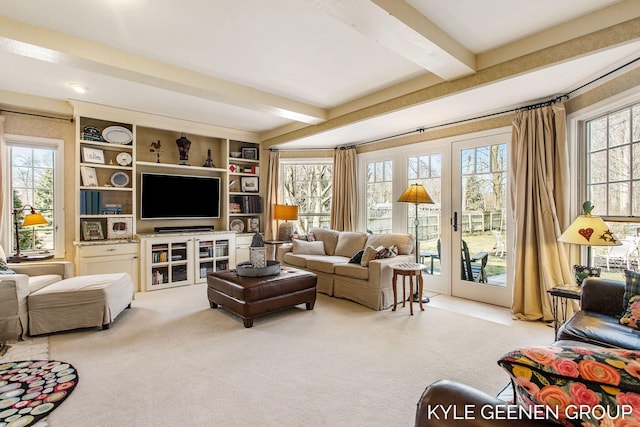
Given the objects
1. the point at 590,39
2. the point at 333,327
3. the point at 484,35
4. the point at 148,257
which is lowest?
the point at 333,327

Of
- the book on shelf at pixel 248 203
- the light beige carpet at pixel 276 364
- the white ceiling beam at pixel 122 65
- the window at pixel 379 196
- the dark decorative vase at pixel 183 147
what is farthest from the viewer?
the book on shelf at pixel 248 203

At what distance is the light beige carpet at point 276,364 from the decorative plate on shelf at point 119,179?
1932 mm

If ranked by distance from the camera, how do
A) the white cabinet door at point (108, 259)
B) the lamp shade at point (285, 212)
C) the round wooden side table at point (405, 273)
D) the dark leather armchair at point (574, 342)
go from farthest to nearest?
the lamp shade at point (285, 212) → the white cabinet door at point (108, 259) → the round wooden side table at point (405, 273) → the dark leather armchair at point (574, 342)

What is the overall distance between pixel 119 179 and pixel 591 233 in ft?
18.1

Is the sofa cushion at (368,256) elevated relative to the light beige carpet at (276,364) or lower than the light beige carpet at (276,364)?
elevated

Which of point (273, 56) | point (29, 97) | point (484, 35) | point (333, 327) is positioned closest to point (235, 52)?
point (273, 56)

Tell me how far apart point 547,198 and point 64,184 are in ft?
19.4

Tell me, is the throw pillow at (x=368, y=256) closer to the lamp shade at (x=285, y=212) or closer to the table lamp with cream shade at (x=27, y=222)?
the lamp shade at (x=285, y=212)

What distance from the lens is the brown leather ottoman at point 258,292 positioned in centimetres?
318

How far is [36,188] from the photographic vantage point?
163 inches

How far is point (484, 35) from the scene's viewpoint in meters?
2.55

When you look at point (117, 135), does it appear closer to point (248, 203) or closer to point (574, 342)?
point (248, 203)

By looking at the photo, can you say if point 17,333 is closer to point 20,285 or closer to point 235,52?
point 20,285

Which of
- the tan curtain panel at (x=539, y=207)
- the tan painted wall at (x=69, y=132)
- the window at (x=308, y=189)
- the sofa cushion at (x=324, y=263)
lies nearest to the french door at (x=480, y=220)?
the tan painted wall at (x=69, y=132)
